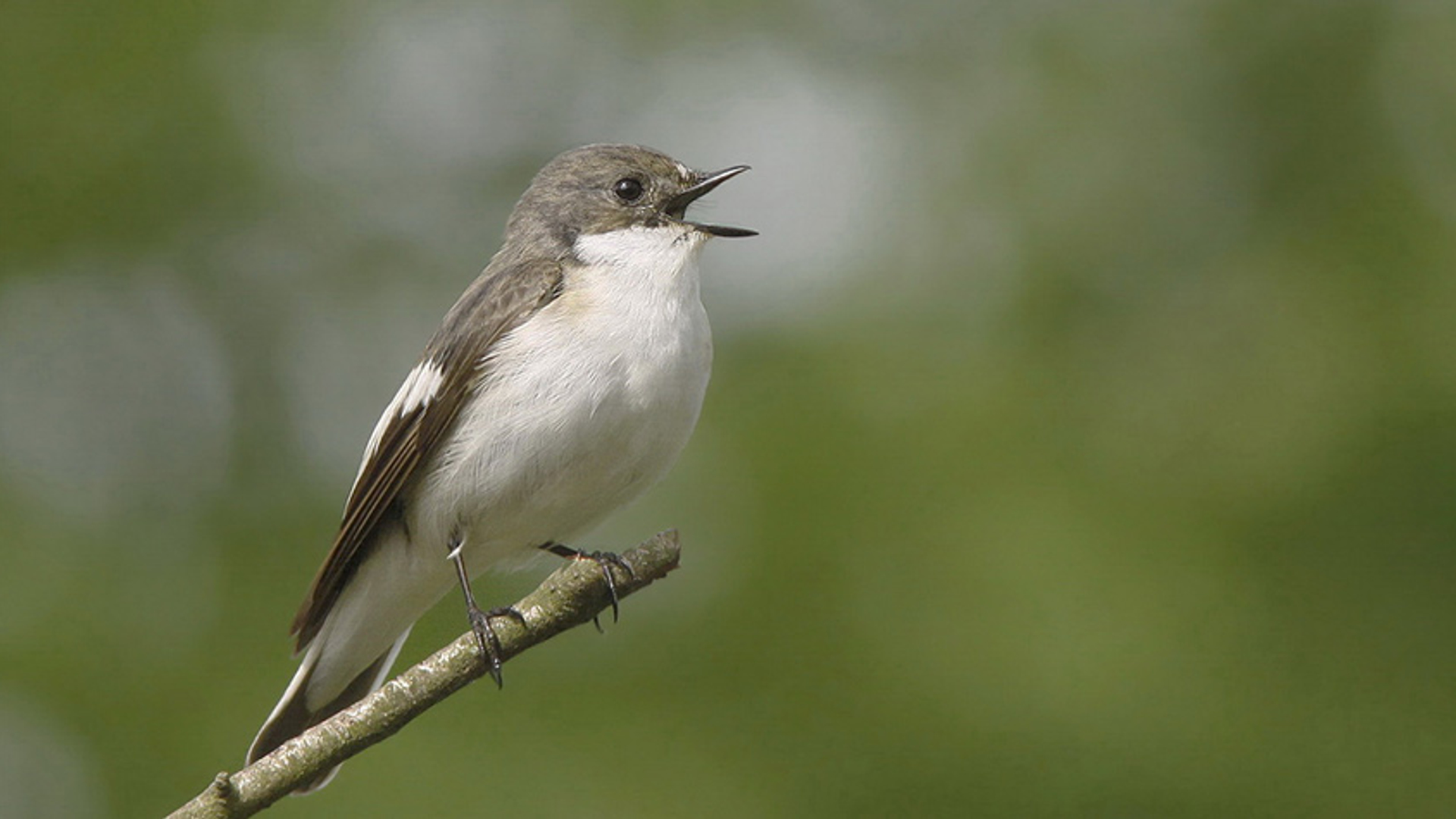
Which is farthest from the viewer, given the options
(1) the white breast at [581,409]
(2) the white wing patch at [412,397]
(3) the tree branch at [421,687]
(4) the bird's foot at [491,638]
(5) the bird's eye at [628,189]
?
(5) the bird's eye at [628,189]

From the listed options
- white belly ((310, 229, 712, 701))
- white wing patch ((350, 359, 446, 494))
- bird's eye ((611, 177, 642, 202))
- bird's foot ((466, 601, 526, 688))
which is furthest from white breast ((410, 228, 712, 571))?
bird's foot ((466, 601, 526, 688))

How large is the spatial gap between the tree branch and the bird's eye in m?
1.76

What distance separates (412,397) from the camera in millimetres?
5355

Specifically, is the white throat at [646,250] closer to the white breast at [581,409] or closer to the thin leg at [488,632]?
the white breast at [581,409]

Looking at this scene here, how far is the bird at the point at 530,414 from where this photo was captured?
4793 mm

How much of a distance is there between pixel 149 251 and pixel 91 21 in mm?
1393

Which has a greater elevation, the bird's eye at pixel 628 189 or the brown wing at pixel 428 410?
the bird's eye at pixel 628 189

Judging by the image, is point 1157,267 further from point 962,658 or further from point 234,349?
point 234,349

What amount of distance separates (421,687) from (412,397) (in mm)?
1753

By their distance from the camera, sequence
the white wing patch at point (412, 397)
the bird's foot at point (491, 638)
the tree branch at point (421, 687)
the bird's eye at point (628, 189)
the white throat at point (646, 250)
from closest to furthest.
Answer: the tree branch at point (421, 687) < the bird's foot at point (491, 638) < the white throat at point (646, 250) < the white wing patch at point (412, 397) < the bird's eye at point (628, 189)

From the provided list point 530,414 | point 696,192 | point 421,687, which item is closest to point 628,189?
point 696,192

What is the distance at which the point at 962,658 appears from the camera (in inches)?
281

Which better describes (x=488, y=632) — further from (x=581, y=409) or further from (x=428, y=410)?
(x=428, y=410)

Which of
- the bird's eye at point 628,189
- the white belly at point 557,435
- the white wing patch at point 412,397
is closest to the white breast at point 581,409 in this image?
the white belly at point 557,435
